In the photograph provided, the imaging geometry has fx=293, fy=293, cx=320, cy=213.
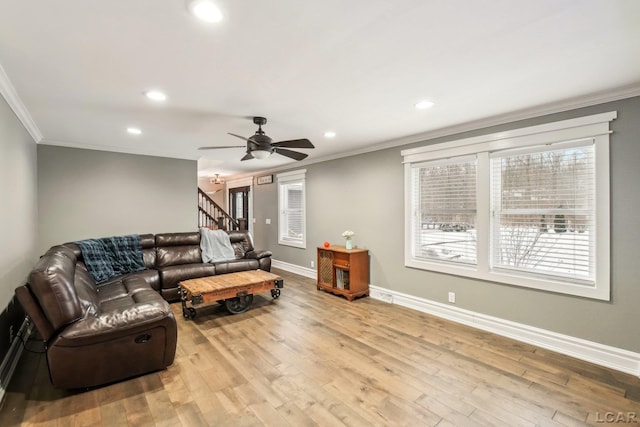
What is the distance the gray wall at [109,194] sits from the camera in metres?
4.58

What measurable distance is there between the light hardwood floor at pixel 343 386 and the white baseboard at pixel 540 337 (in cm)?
12

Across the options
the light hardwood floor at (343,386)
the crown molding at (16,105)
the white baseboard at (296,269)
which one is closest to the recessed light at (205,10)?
the crown molding at (16,105)

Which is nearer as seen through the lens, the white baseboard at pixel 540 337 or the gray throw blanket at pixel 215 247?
the white baseboard at pixel 540 337

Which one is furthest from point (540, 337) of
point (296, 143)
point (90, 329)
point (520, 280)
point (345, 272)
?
point (90, 329)

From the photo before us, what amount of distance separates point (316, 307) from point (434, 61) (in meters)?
3.30

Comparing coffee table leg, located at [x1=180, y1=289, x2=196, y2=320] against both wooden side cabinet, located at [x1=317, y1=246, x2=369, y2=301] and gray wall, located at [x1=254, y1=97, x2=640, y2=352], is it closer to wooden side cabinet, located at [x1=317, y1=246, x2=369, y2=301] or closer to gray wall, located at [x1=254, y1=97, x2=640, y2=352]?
wooden side cabinet, located at [x1=317, y1=246, x2=369, y2=301]

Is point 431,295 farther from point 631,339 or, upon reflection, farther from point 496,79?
point 496,79

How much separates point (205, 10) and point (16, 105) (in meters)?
2.72

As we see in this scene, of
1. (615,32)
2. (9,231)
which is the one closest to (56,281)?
(9,231)

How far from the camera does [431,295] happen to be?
12.9 feet

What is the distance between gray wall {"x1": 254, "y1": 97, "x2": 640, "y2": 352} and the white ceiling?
24.2 inches

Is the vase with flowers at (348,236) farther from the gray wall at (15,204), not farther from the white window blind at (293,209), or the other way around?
the gray wall at (15,204)

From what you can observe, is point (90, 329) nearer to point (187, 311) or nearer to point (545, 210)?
point (187, 311)

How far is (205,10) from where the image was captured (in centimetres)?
155
